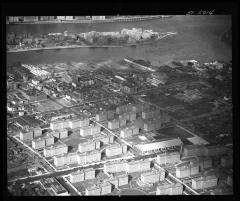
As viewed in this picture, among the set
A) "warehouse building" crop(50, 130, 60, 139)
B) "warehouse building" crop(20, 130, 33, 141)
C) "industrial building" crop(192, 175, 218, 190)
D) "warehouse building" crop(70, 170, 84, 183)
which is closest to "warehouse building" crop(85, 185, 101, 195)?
"warehouse building" crop(70, 170, 84, 183)

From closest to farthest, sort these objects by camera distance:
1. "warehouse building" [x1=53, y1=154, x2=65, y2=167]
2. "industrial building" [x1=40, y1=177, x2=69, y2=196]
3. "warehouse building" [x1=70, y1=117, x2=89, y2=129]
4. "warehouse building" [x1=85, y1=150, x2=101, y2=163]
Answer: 1. "industrial building" [x1=40, y1=177, x2=69, y2=196]
2. "warehouse building" [x1=53, y1=154, x2=65, y2=167]
3. "warehouse building" [x1=85, y1=150, x2=101, y2=163]
4. "warehouse building" [x1=70, y1=117, x2=89, y2=129]

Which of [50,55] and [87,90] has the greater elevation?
[50,55]

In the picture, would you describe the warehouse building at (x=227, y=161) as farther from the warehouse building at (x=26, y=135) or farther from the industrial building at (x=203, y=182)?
the warehouse building at (x=26, y=135)

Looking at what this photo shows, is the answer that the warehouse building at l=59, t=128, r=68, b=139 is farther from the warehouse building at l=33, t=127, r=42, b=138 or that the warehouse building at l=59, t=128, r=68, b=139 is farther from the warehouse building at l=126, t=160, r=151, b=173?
the warehouse building at l=126, t=160, r=151, b=173

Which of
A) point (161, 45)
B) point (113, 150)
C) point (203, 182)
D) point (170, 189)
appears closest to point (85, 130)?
point (113, 150)

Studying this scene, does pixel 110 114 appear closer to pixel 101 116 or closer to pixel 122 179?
pixel 101 116
